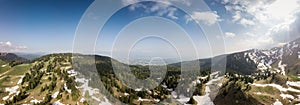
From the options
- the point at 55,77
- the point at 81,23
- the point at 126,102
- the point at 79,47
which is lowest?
the point at 126,102

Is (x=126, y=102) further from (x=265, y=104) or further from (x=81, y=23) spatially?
(x=81, y=23)

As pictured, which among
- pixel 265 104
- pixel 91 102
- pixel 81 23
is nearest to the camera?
pixel 81 23

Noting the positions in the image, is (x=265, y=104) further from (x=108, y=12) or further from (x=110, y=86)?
(x=108, y=12)

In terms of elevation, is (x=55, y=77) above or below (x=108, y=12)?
below

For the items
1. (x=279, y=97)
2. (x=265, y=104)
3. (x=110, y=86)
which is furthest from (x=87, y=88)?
(x=279, y=97)

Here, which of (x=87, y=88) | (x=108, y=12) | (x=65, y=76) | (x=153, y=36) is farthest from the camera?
(x=65, y=76)

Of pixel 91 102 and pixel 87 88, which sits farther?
pixel 87 88

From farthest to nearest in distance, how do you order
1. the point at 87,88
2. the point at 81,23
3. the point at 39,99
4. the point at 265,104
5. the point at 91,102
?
1. the point at 87,88
2. the point at 39,99
3. the point at 91,102
4. the point at 265,104
5. the point at 81,23

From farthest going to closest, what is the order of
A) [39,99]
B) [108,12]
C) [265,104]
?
[39,99] < [265,104] < [108,12]

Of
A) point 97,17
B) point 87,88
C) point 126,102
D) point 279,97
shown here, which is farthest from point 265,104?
point 97,17
